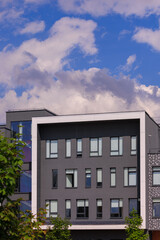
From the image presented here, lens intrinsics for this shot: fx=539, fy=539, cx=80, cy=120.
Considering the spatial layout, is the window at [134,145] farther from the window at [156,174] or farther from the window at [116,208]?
the window at [116,208]

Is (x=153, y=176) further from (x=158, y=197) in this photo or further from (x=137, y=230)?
(x=137, y=230)

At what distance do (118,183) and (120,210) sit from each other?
2.60 metres

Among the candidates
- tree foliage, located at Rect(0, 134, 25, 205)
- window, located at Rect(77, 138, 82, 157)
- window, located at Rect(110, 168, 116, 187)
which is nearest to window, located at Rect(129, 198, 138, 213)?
window, located at Rect(110, 168, 116, 187)

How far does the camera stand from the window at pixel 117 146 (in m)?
52.9

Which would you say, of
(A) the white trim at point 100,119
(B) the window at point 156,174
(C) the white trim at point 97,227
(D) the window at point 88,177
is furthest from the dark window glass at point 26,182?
(B) the window at point 156,174

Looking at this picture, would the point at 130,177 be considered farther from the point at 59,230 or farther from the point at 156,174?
the point at 59,230

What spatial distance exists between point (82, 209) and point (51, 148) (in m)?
6.95

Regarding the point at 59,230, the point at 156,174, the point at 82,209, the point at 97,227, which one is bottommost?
the point at 59,230

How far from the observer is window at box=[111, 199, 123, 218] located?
5219cm

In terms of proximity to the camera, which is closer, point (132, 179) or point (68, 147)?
point (132, 179)

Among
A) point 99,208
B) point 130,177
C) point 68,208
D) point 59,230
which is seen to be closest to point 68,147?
point 68,208

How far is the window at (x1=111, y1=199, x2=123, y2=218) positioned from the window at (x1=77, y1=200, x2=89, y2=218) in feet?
8.37

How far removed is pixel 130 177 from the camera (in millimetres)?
52406

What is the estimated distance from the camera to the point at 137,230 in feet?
163
